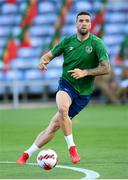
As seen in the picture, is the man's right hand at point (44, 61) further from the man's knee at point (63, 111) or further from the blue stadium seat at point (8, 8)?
the blue stadium seat at point (8, 8)

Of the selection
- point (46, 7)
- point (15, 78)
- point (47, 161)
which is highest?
point (46, 7)

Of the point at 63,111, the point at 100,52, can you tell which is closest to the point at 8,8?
the point at 100,52

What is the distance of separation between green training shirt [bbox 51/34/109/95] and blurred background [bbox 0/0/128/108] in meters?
15.4

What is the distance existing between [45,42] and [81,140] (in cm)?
1559

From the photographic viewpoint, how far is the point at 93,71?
11836 mm

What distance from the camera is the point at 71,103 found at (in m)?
12.2

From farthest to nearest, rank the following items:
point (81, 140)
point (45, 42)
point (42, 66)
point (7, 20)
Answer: point (7, 20), point (45, 42), point (81, 140), point (42, 66)

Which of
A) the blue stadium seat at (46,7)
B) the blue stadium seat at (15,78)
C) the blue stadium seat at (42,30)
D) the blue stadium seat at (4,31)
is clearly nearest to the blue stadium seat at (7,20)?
the blue stadium seat at (4,31)

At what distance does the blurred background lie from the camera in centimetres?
2827

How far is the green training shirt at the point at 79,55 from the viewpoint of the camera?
12.0 meters

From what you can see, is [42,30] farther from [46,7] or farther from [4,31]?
[4,31]

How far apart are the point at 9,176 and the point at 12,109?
53.8 feet

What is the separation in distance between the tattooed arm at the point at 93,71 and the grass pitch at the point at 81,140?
52.1 inches


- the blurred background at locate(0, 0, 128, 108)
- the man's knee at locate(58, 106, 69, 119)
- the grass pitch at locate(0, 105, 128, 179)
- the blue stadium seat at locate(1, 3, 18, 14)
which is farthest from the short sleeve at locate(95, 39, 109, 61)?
the blue stadium seat at locate(1, 3, 18, 14)
